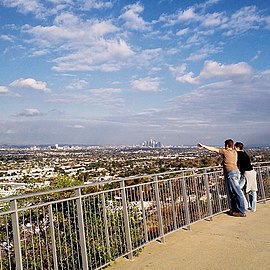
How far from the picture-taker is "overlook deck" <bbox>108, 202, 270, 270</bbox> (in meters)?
5.96

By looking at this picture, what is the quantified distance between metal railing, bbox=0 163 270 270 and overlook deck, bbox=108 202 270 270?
225 mm

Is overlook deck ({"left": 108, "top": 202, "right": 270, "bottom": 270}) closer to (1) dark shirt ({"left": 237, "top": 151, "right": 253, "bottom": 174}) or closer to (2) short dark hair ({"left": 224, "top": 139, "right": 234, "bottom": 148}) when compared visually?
(1) dark shirt ({"left": 237, "top": 151, "right": 253, "bottom": 174})

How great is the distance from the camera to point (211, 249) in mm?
6793

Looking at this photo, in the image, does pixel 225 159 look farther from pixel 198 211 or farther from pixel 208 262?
pixel 208 262

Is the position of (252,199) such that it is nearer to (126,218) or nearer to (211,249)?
(211,249)

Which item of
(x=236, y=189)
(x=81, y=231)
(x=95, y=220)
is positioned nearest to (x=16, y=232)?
(x=81, y=231)

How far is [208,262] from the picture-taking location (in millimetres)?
6051

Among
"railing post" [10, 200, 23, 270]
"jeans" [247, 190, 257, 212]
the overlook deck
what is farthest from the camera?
"jeans" [247, 190, 257, 212]

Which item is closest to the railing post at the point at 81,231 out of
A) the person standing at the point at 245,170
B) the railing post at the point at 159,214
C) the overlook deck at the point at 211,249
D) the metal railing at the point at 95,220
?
the metal railing at the point at 95,220

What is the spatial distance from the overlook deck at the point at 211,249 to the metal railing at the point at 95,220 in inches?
8.9

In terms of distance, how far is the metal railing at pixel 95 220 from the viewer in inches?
197

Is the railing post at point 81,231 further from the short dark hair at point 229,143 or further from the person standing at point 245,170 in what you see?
the person standing at point 245,170

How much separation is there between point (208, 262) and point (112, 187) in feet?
6.44

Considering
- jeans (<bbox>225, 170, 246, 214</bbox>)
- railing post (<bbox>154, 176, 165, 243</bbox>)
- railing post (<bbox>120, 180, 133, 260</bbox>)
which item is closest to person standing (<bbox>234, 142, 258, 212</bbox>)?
jeans (<bbox>225, 170, 246, 214</bbox>)
